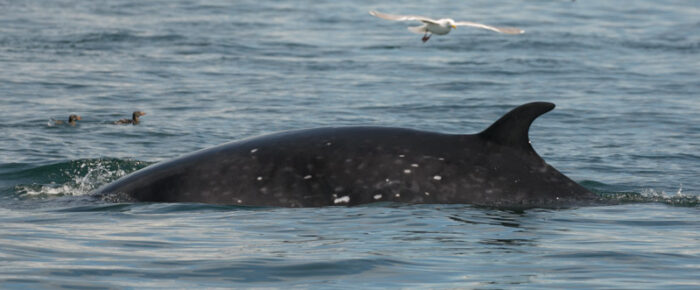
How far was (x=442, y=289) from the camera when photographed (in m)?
7.98

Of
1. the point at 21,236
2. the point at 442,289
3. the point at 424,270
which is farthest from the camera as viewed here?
the point at 21,236

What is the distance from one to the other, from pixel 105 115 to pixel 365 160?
536 inches

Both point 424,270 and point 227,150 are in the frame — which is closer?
point 424,270

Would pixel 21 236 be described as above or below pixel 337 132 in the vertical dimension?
below

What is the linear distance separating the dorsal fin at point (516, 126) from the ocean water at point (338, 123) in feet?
1.94

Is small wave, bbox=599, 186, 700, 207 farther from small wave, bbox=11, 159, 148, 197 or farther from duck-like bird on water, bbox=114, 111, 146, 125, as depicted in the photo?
duck-like bird on water, bbox=114, 111, 146, 125

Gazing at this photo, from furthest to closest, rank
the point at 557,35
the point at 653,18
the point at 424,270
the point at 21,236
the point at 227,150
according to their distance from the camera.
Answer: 1. the point at 653,18
2. the point at 557,35
3. the point at 227,150
4. the point at 21,236
5. the point at 424,270

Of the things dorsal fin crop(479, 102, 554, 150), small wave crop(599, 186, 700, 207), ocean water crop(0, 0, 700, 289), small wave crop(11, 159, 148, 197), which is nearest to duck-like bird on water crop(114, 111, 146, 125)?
ocean water crop(0, 0, 700, 289)

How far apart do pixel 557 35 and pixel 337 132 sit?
1110 inches

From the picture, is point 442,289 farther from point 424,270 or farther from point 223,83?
point 223,83

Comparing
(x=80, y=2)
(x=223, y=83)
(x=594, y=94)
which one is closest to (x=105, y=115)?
(x=223, y=83)

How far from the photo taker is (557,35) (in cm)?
3772

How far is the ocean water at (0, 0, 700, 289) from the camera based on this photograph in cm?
881

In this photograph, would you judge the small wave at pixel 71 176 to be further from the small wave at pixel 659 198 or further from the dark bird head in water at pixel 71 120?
the small wave at pixel 659 198
